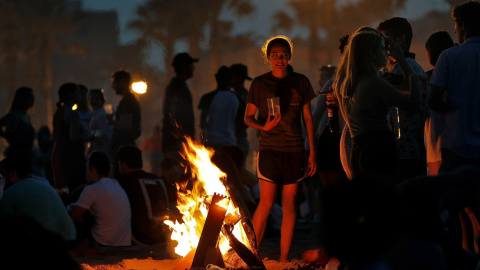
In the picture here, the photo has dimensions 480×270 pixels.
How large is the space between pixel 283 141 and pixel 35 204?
90.9 inches

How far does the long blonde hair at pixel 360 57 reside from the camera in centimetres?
507

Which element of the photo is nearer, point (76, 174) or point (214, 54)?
point (76, 174)

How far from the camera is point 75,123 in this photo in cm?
984

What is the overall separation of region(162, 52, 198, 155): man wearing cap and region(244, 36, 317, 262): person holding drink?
3.24 metres

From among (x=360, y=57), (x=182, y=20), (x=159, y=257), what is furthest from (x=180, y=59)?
(x=182, y=20)

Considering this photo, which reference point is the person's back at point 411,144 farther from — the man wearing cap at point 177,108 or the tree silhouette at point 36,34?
the tree silhouette at point 36,34

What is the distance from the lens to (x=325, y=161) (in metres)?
6.63

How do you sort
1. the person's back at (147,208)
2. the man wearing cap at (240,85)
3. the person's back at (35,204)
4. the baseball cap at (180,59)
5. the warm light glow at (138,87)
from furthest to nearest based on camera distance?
1. the warm light glow at (138,87)
2. the man wearing cap at (240,85)
3. the baseball cap at (180,59)
4. the person's back at (147,208)
5. the person's back at (35,204)

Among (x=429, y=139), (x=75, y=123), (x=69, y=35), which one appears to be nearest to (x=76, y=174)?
(x=75, y=123)

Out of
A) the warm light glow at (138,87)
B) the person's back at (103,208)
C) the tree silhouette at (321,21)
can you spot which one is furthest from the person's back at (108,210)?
the tree silhouette at (321,21)

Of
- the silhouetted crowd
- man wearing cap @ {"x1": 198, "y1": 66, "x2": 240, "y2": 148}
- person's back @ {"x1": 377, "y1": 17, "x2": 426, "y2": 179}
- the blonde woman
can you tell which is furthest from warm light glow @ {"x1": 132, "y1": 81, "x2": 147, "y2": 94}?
the blonde woman

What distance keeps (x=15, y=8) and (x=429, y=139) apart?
40.9 m

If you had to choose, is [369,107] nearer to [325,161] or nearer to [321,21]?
[325,161]

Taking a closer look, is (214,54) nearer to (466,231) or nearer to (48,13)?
(48,13)
